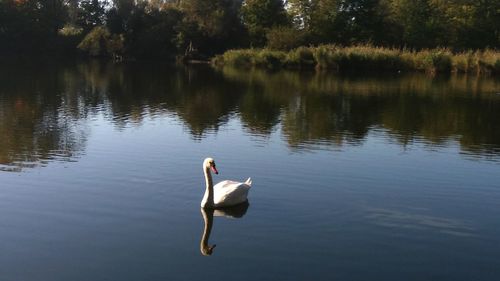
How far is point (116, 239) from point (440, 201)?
6.15 m

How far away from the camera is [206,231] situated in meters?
9.66

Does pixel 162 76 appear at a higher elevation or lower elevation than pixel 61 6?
lower

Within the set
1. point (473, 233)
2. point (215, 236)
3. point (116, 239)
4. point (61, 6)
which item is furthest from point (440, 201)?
point (61, 6)

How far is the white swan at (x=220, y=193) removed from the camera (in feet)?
34.7

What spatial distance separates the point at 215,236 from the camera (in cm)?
944

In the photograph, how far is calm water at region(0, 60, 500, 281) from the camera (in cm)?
842

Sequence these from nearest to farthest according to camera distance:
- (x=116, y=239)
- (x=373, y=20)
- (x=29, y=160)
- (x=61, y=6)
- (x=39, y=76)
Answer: (x=116, y=239) → (x=29, y=160) → (x=39, y=76) → (x=373, y=20) → (x=61, y=6)

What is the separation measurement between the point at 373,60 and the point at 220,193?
1685 inches

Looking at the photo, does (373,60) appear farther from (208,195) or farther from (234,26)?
(208,195)

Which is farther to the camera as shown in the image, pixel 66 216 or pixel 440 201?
pixel 440 201

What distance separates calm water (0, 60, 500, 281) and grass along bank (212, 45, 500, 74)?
83.2 ft

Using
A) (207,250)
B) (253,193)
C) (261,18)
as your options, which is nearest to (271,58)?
(261,18)

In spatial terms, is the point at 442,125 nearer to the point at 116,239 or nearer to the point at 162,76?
the point at 116,239

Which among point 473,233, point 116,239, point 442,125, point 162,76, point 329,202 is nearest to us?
point 116,239
